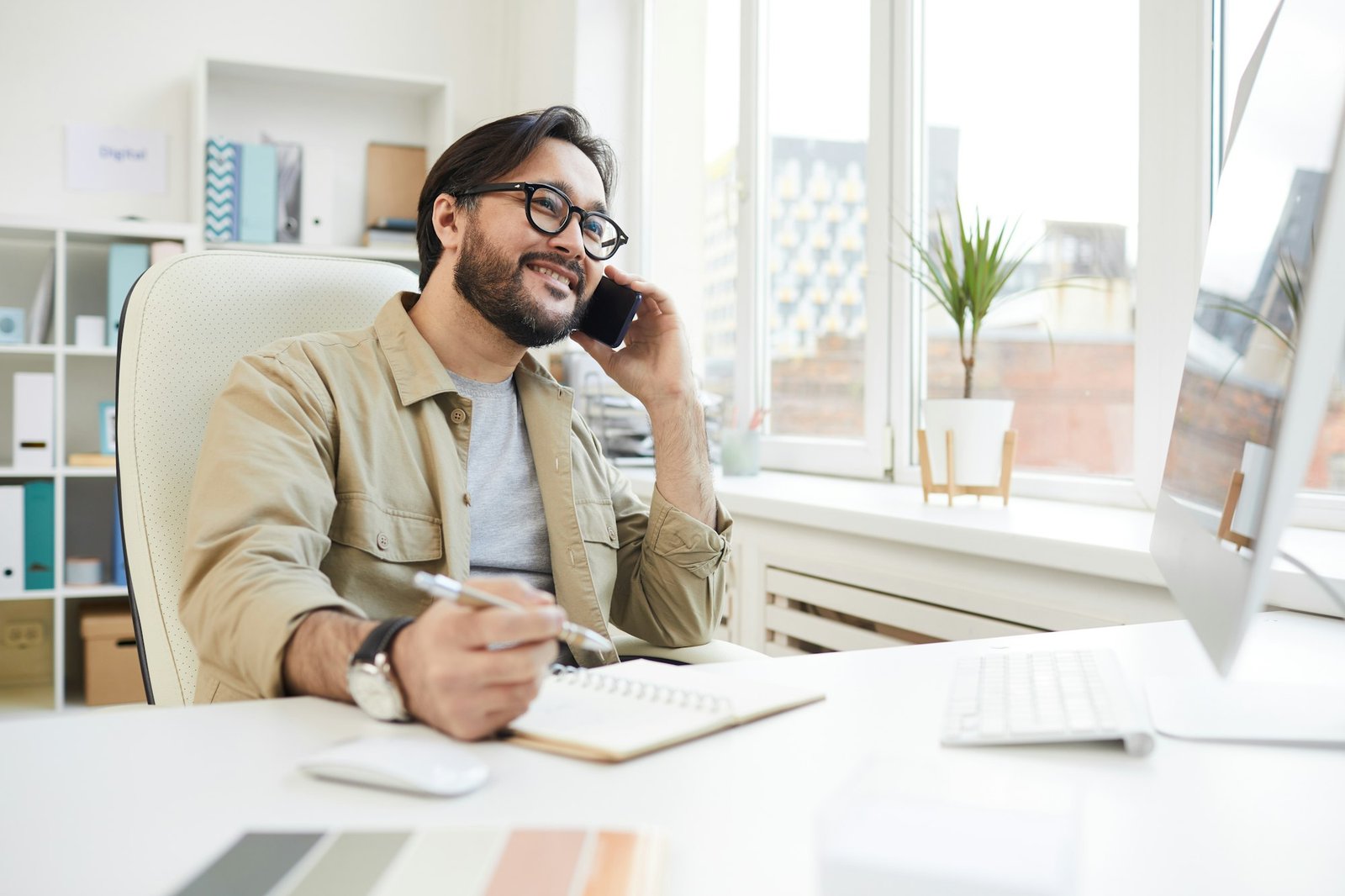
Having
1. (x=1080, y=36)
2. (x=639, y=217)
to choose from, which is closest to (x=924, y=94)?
(x=1080, y=36)

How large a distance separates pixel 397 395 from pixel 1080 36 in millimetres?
1383

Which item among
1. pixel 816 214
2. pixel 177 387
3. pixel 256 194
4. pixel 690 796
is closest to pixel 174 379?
pixel 177 387

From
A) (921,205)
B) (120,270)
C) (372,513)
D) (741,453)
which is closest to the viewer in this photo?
(372,513)

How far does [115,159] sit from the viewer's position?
11.0ft

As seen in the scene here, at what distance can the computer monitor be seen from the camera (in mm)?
536

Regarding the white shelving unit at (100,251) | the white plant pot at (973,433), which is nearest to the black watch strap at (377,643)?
the white plant pot at (973,433)

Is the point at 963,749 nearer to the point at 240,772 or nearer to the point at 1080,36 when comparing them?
the point at 240,772

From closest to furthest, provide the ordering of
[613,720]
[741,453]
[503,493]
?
[613,720] → [503,493] → [741,453]

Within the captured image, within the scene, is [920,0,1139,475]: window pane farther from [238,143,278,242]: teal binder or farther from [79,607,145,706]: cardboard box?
[79,607,145,706]: cardboard box

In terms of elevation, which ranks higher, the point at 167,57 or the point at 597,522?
the point at 167,57

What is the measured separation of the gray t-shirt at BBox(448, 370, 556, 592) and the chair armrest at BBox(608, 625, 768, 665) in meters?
0.16

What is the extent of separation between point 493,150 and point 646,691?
983 millimetres

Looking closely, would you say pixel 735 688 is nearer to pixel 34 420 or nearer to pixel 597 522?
pixel 597 522

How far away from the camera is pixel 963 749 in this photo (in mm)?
718
